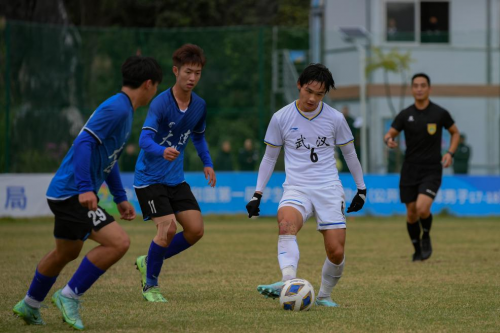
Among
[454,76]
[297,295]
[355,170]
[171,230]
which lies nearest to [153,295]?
[171,230]

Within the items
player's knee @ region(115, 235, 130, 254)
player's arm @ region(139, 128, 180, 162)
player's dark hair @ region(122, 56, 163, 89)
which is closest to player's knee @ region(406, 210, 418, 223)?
player's arm @ region(139, 128, 180, 162)

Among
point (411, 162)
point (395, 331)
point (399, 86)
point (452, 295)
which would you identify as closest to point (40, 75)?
point (399, 86)

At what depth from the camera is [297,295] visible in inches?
287

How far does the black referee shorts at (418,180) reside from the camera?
12.1 metres

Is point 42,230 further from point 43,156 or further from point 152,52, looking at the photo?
point 152,52

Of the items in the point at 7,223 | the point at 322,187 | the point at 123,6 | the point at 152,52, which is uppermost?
the point at 123,6

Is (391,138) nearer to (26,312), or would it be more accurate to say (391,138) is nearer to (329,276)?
(329,276)

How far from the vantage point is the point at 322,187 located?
7695 millimetres

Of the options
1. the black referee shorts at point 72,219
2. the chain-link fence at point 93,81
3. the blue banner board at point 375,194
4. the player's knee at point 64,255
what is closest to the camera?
the black referee shorts at point 72,219

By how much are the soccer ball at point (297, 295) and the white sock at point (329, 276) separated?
1.50 feet

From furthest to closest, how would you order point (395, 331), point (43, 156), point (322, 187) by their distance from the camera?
point (43, 156) → point (322, 187) → point (395, 331)

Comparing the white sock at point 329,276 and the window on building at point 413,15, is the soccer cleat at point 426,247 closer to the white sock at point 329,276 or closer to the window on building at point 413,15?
the white sock at point 329,276

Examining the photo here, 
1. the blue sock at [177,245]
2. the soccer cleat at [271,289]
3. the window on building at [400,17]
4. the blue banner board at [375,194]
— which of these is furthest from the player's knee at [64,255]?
the window on building at [400,17]

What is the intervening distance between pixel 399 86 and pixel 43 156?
947cm
